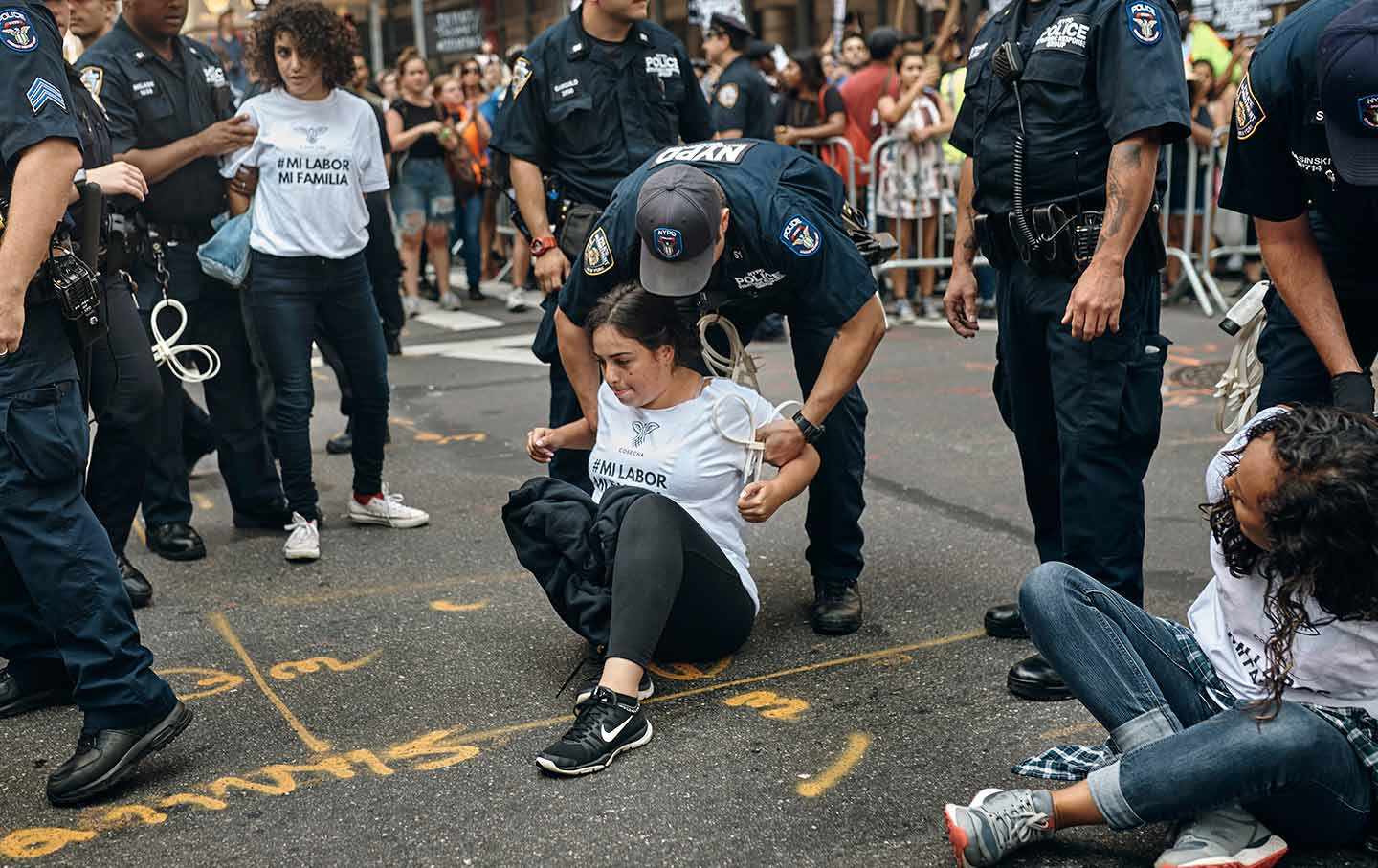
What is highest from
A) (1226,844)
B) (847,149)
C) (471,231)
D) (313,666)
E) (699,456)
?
(847,149)

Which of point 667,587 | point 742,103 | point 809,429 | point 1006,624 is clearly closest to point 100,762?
point 667,587

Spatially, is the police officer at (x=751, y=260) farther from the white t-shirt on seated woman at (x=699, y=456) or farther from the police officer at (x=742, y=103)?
the police officer at (x=742, y=103)

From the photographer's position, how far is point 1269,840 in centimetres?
258

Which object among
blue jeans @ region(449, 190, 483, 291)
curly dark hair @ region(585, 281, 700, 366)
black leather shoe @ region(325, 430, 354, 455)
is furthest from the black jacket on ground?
blue jeans @ region(449, 190, 483, 291)

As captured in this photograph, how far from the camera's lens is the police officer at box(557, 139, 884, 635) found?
11.2ft

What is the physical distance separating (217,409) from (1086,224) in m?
3.18

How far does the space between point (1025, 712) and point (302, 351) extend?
9.11ft

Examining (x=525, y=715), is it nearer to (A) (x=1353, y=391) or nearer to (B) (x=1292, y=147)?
(A) (x=1353, y=391)

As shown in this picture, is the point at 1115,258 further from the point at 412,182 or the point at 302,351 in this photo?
the point at 412,182

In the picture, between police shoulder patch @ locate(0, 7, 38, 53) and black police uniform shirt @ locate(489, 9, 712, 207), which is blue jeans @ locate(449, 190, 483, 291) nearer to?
black police uniform shirt @ locate(489, 9, 712, 207)

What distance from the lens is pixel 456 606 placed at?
170 inches

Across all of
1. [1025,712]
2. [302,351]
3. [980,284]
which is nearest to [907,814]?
[1025,712]

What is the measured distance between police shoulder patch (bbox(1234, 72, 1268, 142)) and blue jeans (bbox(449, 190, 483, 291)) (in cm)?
897

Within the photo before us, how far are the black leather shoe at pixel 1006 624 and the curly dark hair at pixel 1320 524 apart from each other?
4.51 feet
